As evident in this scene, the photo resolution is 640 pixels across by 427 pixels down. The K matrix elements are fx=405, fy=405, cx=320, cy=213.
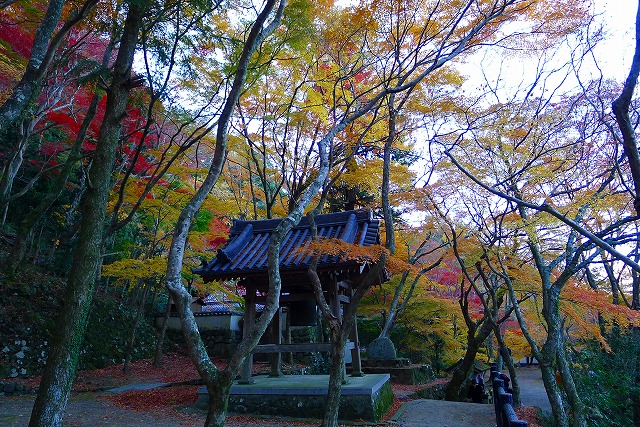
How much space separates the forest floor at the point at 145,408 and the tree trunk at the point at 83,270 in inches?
95.6

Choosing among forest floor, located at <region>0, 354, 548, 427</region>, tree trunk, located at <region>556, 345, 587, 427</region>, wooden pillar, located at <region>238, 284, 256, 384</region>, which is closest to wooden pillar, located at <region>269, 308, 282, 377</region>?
wooden pillar, located at <region>238, 284, 256, 384</region>

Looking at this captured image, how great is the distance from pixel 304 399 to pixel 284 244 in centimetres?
326

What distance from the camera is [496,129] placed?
9172mm

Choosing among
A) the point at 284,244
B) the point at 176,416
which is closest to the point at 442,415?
the point at 284,244

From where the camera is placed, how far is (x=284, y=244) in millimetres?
9258

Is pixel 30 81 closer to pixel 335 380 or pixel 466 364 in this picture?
pixel 335 380

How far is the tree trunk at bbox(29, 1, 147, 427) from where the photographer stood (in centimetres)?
474

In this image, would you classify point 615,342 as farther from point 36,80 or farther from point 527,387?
point 36,80

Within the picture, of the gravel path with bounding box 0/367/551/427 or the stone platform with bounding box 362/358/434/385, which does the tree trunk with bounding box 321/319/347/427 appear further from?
the stone platform with bounding box 362/358/434/385

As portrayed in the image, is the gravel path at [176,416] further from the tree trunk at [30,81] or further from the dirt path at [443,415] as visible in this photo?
the tree trunk at [30,81]

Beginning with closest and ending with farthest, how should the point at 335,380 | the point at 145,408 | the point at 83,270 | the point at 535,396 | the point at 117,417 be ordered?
the point at 83,270, the point at 335,380, the point at 117,417, the point at 145,408, the point at 535,396

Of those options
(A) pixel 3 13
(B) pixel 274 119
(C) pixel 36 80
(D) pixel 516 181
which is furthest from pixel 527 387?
(A) pixel 3 13

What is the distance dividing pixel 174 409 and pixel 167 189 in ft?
18.5

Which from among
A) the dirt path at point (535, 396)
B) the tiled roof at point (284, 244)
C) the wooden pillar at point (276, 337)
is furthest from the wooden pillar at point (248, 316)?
the dirt path at point (535, 396)
